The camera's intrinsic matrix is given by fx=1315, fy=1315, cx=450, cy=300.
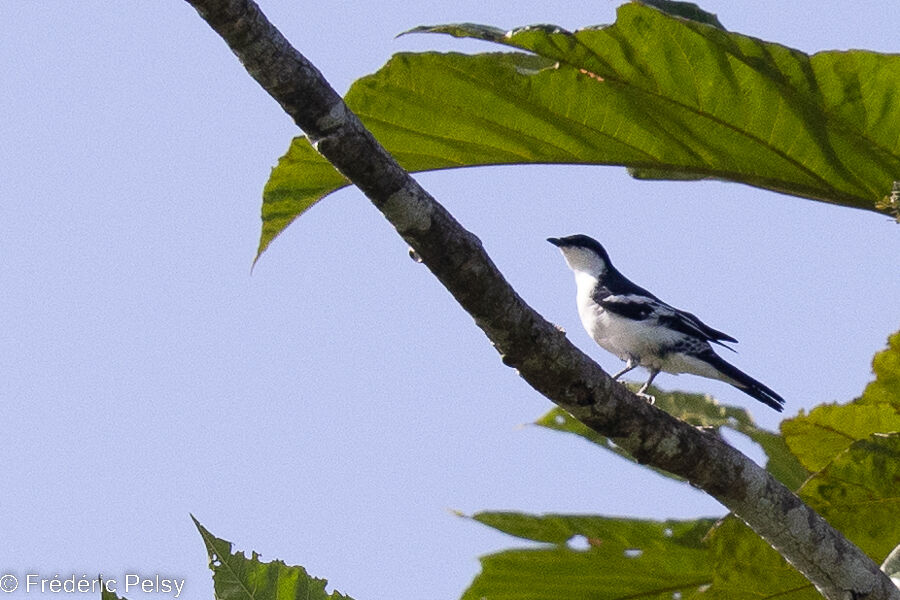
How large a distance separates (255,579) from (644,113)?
1989 mm

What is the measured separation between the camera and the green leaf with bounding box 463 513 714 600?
401cm

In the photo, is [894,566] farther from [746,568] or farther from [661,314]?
[661,314]

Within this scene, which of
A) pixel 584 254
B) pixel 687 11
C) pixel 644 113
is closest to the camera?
pixel 687 11

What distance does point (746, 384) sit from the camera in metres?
7.36

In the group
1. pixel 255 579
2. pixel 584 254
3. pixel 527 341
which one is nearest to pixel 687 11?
pixel 527 341

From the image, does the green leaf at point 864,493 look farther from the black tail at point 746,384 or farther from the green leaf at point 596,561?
the black tail at point 746,384

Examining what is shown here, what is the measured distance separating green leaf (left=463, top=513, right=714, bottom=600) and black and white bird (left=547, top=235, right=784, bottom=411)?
11.1ft

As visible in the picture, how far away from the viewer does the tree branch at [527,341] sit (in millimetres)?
2703

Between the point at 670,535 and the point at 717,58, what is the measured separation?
147cm

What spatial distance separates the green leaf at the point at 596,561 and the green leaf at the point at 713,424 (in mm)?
244

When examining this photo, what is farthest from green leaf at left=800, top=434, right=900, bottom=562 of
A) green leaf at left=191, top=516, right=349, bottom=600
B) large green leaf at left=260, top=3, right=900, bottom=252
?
green leaf at left=191, top=516, right=349, bottom=600

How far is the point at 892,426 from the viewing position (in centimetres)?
402

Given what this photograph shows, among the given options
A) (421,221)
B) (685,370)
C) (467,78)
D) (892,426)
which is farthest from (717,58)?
(685,370)

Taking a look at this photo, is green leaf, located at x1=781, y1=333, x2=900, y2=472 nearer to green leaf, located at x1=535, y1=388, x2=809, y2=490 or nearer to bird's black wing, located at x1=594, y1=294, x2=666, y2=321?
green leaf, located at x1=535, y1=388, x2=809, y2=490
